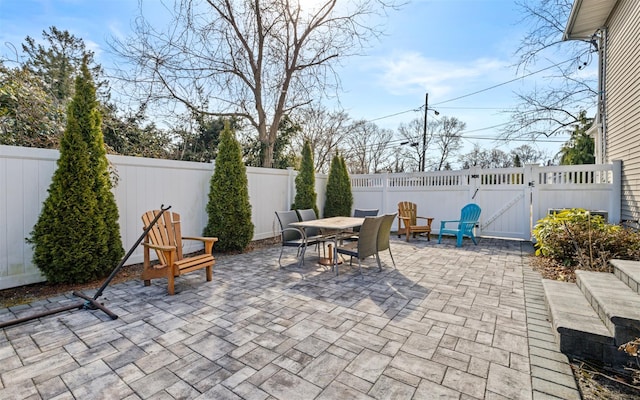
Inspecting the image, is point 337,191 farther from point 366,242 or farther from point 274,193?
point 366,242

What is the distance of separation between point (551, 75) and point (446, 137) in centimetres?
1175

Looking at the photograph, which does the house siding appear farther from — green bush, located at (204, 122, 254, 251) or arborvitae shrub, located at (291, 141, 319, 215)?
green bush, located at (204, 122, 254, 251)

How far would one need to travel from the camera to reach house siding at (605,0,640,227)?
4801mm

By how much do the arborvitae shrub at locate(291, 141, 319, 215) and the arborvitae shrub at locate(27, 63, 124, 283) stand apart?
4.20m

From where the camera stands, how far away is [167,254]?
329 cm

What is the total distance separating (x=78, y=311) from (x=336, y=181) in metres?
6.44

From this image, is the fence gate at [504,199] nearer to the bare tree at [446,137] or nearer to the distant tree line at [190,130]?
the distant tree line at [190,130]

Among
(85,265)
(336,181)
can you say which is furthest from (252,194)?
(85,265)

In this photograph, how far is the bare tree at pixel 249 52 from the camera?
7664mm

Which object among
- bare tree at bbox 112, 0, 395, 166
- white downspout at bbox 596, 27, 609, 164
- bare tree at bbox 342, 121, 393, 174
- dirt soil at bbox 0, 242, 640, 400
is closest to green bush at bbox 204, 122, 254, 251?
dirt soil at bbox 0, 242, 640, 400

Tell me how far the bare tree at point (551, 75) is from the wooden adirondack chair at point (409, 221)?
226 inches

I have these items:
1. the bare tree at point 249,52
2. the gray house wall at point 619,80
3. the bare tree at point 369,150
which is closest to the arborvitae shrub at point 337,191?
the bare tree at point 249,52

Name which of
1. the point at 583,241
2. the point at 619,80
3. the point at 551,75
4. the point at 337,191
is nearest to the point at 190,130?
the point at 337,191

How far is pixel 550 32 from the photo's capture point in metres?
8.49
